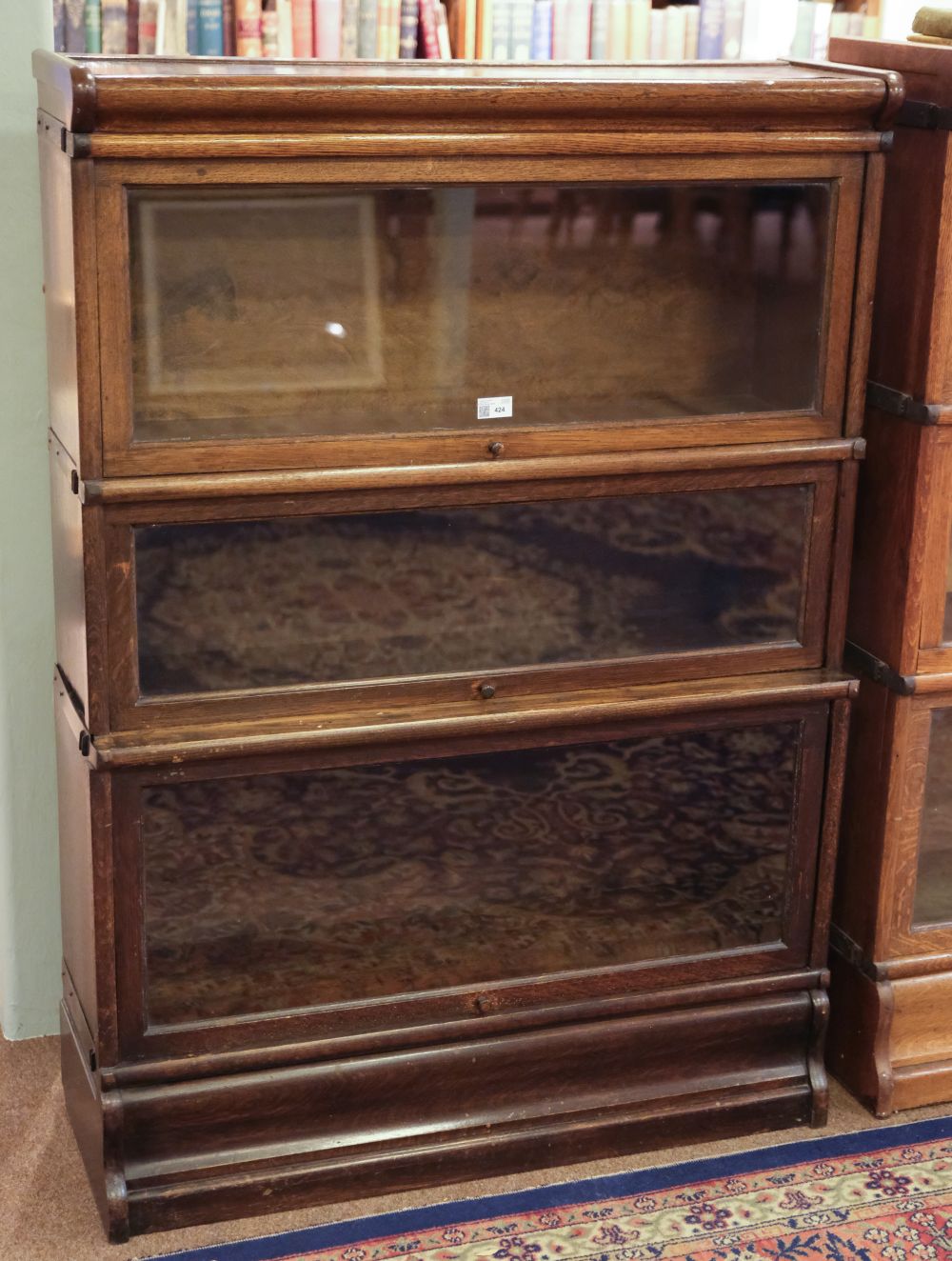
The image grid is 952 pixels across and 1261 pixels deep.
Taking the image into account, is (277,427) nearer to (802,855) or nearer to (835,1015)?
(802,855)

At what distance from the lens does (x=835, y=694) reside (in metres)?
2.44

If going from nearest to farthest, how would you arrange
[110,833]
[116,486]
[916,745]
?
1. [116,486]
2. [110,833]
3. [916,745]

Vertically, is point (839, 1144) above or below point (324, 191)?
below

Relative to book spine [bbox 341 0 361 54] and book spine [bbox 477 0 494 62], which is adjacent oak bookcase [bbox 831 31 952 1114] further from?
book spine [bbox 341 0 361 54]

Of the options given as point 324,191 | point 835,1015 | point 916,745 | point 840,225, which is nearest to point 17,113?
point 324,191

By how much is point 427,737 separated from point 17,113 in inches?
43.2

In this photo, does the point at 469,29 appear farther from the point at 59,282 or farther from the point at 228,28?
the point at 59,282

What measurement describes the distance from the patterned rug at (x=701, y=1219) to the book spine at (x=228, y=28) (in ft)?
6.33

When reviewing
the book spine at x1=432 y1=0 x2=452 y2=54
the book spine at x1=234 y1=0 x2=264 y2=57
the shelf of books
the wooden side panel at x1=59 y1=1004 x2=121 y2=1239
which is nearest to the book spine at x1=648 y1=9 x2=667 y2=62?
the shelf of books

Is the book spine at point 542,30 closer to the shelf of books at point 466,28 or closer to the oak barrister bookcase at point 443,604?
the shelf of books at point 466,28

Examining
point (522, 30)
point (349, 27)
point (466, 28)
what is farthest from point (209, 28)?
point (522, 30)

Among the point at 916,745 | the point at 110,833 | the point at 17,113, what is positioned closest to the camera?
the point at 110,833

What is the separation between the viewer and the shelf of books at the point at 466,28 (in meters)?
2.72

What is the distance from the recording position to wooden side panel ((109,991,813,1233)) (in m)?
2.32
